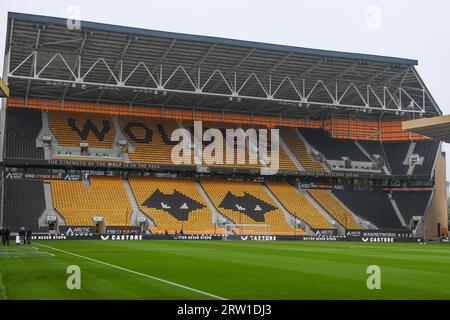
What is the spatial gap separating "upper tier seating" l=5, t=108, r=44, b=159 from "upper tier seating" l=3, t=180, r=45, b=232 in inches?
110

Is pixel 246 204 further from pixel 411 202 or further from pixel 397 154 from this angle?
pixel 397 154

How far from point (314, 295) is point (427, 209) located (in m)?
59.8

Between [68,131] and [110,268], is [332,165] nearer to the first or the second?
[68,131]

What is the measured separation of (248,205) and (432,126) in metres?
21.7

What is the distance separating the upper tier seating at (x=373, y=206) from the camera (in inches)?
2603

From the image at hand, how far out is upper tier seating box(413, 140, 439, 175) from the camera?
231 feet

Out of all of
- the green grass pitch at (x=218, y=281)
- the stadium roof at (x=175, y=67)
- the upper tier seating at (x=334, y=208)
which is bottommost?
the green grass pitch at (x=218, y=281)

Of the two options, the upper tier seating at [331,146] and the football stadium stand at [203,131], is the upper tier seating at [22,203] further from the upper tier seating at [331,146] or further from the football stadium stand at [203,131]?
the upper tier seating at [331,146]

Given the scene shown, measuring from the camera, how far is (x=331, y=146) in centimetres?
7338

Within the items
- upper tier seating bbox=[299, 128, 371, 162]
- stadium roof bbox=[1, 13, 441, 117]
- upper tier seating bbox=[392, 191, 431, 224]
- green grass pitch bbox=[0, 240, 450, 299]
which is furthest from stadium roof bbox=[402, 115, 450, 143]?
green grass pitch bbox=[0, 240, 450, 299]

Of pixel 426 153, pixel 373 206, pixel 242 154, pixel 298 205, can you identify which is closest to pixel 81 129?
pixel 242 154

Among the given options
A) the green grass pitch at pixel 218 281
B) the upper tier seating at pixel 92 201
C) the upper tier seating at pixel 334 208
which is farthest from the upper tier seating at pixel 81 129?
the green grass pitch at pixel 218 281

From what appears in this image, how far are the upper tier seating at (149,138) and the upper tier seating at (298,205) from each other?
12.6 m

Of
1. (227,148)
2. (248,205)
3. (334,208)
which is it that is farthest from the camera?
(227,148)
